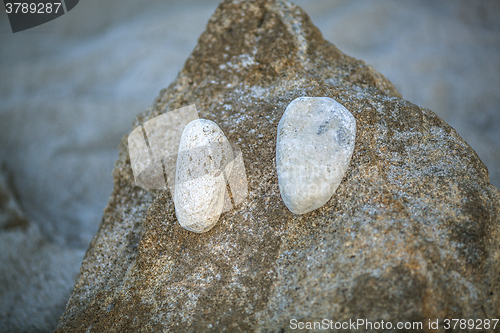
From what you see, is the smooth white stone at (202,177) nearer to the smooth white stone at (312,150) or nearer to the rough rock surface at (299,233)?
the rough rock surface at (299,233)

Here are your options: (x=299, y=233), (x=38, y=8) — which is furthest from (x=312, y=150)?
(x=38, y=8)

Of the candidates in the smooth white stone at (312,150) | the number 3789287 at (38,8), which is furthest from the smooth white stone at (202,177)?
the number 3789287 at (38,8)

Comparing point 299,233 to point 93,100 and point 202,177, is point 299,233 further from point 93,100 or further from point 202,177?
point 93,100

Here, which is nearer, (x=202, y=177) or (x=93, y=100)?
(x=202, y=177)

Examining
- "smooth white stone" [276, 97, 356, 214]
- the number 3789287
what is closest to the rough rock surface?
"smooth white stone" [276, 97, 356, 214]

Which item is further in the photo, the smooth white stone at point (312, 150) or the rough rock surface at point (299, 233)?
the smooth white stone at point (312, 150)

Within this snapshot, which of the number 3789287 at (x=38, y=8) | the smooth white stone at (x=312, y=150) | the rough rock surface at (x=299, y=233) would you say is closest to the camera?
the rough rock surface at (x=299, y=233)
